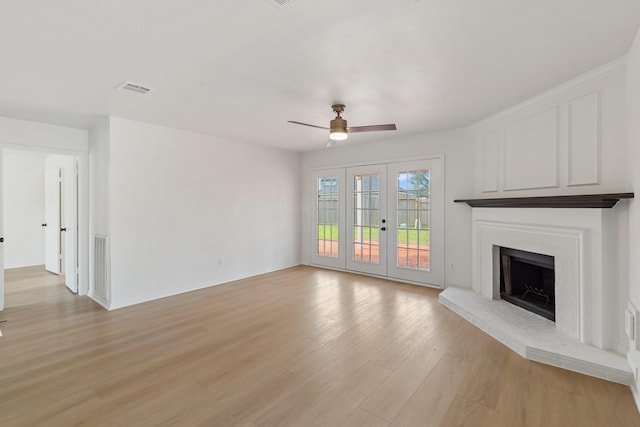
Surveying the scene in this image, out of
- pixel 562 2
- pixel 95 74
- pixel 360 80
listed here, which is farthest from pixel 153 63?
pixel 562 2

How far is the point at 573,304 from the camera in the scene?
109 inches

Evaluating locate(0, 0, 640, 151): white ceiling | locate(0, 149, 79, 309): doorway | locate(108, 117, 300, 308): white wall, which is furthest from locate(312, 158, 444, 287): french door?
locate(0, 149, 79, 309): doorway

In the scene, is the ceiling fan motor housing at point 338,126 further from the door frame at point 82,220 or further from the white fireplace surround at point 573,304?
the door frame at point 82,220

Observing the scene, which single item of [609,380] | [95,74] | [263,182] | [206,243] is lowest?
[609,380]

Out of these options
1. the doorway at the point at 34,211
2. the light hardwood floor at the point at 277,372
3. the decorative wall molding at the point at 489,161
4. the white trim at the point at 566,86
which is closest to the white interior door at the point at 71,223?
the doorway at the point at 34,211

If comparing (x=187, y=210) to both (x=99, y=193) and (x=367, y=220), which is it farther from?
(x=367, y=220)

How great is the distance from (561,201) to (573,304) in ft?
3.29

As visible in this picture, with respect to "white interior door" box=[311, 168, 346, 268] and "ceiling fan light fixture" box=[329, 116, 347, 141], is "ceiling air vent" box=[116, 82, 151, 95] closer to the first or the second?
"ceiling fan light fixture" box=[329, 116, 347, 141]

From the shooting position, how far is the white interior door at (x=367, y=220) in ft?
17.9

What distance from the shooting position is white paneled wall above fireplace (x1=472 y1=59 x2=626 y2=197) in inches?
102

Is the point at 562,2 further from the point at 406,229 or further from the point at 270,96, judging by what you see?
the point at 406,229

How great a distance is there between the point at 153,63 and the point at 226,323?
9.13 feet

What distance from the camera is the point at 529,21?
1939 millimetres

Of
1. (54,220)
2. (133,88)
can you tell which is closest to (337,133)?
(133,88)
